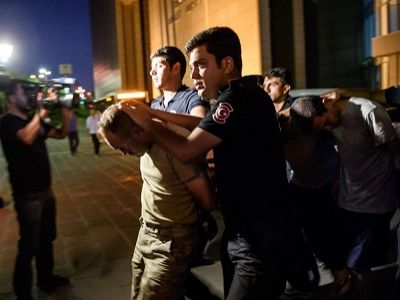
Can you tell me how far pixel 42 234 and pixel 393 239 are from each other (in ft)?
10.8

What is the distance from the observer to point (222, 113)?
198 centimetres

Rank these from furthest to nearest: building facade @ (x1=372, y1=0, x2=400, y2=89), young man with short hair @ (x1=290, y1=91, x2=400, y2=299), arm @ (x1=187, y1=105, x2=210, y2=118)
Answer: building facade @ (x1=372, y1=0, x2=400, y2=89) < young man with short hair @ (x1=290, y1=91, x2=400, y2=299) < arm @ (x1=187, y1=105, x2=210, y2=118)

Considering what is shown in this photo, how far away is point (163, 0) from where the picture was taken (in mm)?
15641

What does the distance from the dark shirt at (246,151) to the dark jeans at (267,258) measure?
71 mm

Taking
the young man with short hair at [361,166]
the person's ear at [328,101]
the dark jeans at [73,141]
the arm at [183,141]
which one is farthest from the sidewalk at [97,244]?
the dark jeans at [73,141]

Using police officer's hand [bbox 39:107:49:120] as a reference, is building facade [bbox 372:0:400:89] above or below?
above

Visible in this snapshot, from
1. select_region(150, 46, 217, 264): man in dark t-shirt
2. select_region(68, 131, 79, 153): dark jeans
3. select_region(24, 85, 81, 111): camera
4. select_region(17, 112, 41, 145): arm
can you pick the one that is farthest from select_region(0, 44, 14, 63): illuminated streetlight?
select_region(150, 46, 217, 264): man in dark t-shirt

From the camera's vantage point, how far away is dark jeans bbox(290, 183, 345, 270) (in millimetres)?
3447

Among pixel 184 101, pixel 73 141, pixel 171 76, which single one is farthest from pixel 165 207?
pixel 73 141

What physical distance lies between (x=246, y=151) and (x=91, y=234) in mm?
4379

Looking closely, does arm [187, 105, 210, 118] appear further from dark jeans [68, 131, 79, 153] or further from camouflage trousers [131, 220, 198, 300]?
dark jeans [68, 131, 79, 153]

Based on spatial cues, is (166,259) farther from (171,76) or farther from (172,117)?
(171,76)

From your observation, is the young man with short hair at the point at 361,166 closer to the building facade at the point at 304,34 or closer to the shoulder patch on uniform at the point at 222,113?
the shoulder patch on uniform at the point at 222,113

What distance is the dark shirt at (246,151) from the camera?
1995 mm
